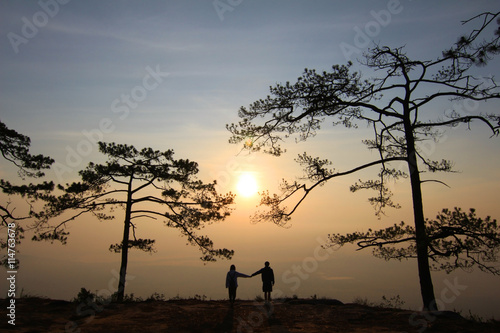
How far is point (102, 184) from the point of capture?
21.4 meters

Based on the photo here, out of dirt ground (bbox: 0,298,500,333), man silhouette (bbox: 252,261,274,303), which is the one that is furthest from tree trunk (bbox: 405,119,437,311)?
man silhouette (bbox: 252,261,274,303)

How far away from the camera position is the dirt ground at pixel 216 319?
11.0 m

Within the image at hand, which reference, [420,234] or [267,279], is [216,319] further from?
[420,234]

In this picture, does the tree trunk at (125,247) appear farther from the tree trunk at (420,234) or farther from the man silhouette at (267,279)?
the tree trunk at (420,234)

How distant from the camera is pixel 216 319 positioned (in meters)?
12.6

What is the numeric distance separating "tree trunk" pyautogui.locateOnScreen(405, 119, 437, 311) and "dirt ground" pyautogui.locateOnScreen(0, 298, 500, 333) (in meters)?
0.97

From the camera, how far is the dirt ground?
11.0 meters

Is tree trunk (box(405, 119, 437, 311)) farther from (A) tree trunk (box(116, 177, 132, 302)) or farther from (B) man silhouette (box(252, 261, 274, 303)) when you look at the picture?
(A) tree trunk (box(116, 177, 132, 302))

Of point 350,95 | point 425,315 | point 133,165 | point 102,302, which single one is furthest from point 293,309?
→ point 133,165

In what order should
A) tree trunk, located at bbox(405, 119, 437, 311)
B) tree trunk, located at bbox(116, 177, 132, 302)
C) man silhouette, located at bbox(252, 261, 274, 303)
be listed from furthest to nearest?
1. tree trunk, located at bbox(116, 177, 132, 302)
2. man silhouette, located at bbox(252, 261, 274, 303)
3. tree trunk, located at bbox(405, 119, 437, 311)

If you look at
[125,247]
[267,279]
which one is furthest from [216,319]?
[125,247]

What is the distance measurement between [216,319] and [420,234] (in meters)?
7.78

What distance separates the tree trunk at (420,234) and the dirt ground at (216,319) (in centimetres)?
97

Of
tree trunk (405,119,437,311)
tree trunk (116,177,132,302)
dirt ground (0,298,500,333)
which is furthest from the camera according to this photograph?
A: tree trunk (116,177,132,302)
